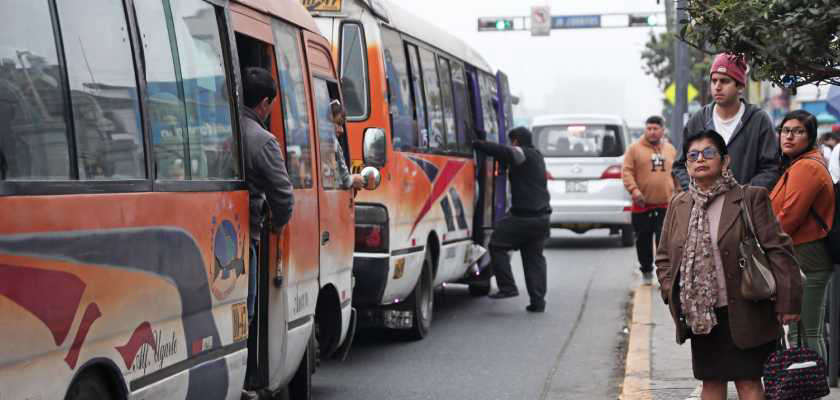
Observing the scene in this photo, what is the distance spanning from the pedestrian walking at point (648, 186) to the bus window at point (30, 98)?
10.3 m

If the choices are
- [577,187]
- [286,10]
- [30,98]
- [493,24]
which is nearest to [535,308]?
[286,10]

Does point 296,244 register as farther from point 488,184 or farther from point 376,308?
point 488,184

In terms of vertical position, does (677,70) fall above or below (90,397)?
above

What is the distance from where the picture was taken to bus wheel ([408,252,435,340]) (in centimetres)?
1052

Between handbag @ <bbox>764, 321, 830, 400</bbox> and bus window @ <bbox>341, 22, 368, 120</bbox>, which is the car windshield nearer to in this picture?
bus window @ <bbox>341, 22, 368, 120</bbox>

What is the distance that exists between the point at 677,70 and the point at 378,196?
44.8ft

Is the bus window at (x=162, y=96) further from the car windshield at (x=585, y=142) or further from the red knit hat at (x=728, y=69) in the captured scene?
the car windshield at (x=585, y=142)

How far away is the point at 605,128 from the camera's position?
808 inches

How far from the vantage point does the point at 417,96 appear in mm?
10828

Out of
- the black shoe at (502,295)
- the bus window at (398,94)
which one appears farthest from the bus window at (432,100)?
the black shoe at (502,295)

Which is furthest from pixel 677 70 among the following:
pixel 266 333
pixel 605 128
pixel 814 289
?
pixel 266 333

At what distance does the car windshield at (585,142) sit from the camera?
66.8 ft

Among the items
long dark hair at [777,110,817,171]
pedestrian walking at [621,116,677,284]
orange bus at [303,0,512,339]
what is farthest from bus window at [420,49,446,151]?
long dark hair at [777,110,817,171]

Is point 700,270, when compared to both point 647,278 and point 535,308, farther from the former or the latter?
point 647,278
